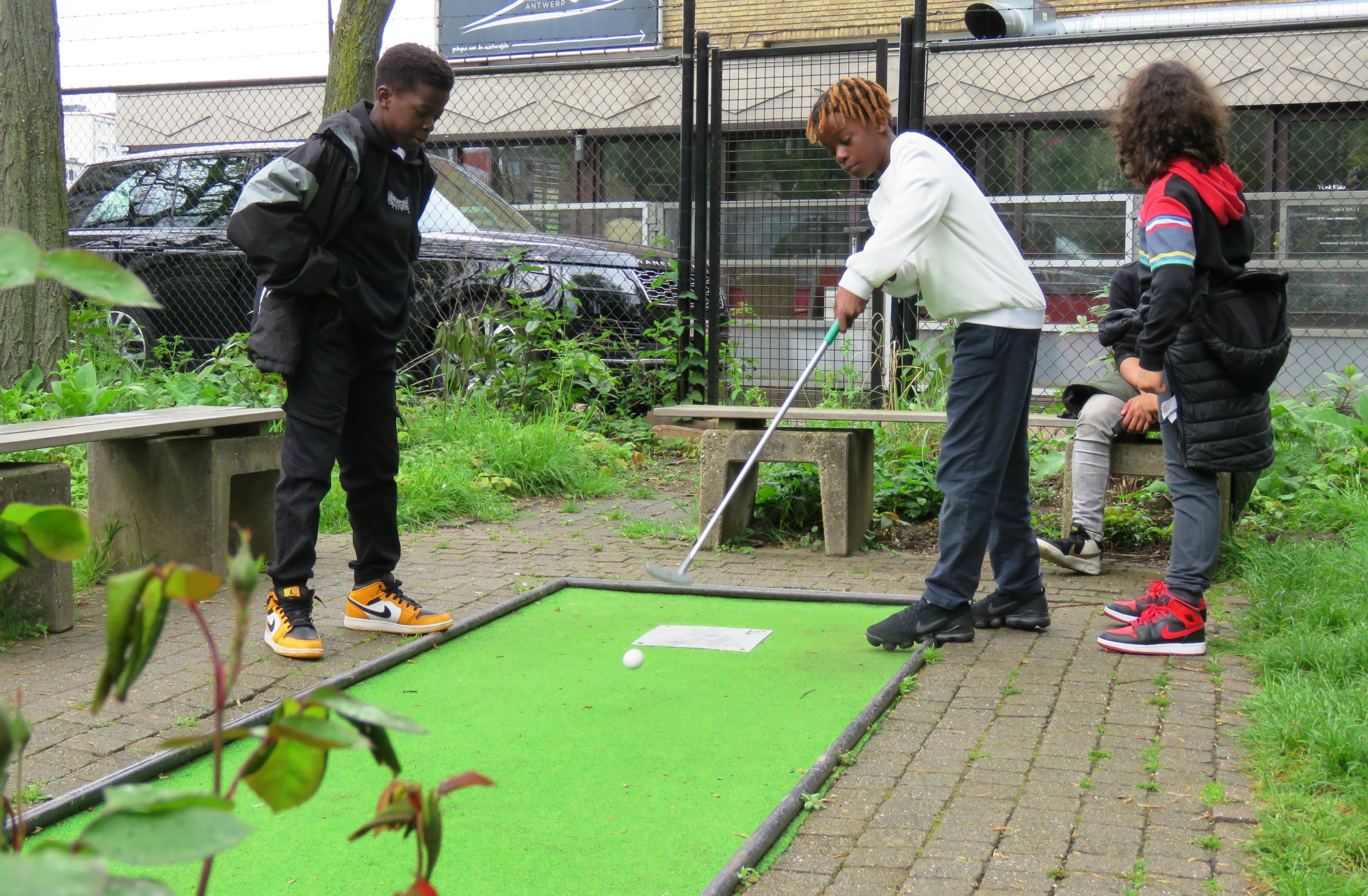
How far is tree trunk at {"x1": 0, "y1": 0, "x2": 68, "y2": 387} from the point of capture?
780 cm

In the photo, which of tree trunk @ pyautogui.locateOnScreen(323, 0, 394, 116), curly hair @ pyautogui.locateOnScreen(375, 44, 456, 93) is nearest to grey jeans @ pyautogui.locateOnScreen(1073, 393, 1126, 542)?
curly hair @ pyautogui.locateOnScreen(375, 44, 456, 93)

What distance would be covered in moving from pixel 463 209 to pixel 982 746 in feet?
23.5

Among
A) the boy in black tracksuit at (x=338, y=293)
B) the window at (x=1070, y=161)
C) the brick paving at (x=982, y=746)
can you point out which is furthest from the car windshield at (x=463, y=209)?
the boy in black tracksuit at (x=338, y=293)

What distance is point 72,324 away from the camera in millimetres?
8227

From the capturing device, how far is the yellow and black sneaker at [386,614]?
4.54 meters

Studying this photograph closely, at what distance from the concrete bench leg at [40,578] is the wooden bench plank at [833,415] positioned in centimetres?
281

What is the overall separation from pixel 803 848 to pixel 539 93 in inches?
511

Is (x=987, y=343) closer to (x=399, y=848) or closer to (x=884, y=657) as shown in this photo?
(x=884, y=657)

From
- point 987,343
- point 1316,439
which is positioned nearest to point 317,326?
point 987,343

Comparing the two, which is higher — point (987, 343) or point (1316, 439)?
point (987, 343)

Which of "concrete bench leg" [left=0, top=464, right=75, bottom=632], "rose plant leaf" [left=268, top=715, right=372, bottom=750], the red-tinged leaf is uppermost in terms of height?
"rose plant leaf" [left=268, top=715, right=372, bottom=750]

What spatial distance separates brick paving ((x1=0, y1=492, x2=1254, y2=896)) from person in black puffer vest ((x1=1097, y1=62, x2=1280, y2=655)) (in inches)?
10.8

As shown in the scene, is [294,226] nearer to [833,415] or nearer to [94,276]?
[833,415]

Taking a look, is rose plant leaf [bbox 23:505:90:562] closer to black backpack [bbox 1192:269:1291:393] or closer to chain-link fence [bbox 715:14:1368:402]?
black backpack [bbox 1192:269:1291:393]
